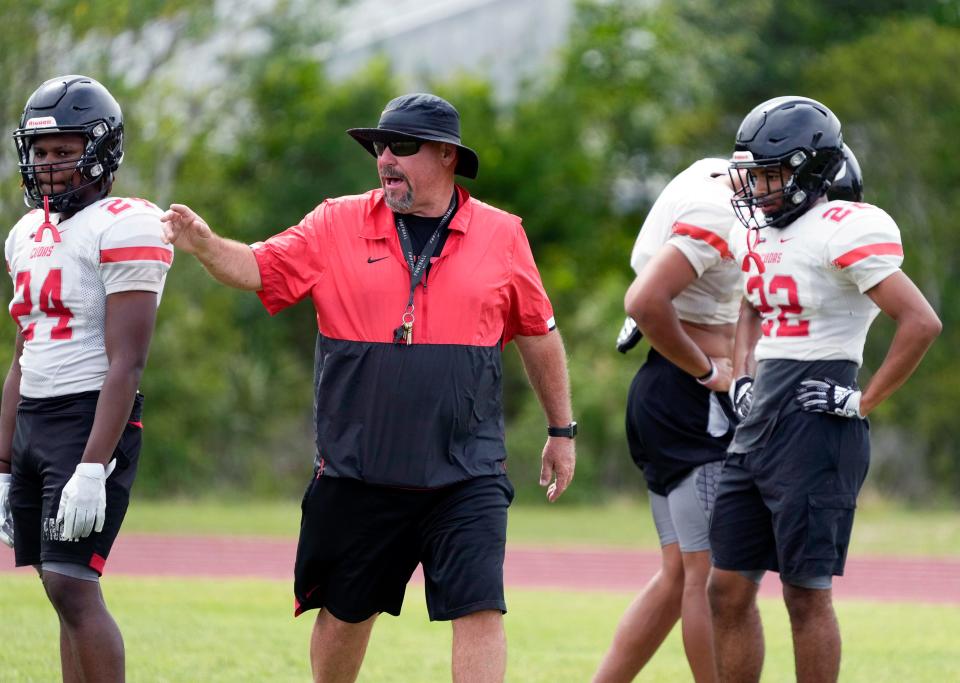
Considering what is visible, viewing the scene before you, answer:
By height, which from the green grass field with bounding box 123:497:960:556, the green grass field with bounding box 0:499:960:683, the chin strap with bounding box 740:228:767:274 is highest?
the chin strap with bounding box 740:228:767:274

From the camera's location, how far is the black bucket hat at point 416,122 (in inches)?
203

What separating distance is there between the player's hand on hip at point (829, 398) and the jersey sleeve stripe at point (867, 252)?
1.37 feet

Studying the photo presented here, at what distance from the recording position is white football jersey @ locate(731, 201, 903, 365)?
17.0ft

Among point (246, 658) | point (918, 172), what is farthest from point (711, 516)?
point (918, 172)

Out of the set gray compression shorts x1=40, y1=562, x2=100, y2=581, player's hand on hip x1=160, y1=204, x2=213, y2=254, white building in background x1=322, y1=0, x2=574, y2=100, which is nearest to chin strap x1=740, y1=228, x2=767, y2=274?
player's hand on hip x1=160, y1=204, x2=213, y2=254

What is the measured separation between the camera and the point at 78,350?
16.6 feet

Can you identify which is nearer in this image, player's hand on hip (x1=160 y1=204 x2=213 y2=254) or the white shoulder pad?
player's hand on hip (x1=160 y1=204 x2=213 y2=254)

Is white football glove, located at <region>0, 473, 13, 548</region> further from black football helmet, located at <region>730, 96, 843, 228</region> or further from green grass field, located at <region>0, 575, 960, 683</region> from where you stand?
black football helmet, located at <region>730, 96, 843, 228</region>

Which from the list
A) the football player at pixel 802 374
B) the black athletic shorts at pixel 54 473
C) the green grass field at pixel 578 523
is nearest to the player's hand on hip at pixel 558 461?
the football player at pixel 802 374

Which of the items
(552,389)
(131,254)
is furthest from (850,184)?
(131,254)

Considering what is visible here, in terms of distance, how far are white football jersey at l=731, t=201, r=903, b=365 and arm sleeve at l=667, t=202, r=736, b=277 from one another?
345mm

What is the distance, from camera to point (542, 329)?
17.6 feet

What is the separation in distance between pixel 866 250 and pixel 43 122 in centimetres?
278

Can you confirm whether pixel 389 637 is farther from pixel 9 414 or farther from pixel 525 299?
pixel 525 299
